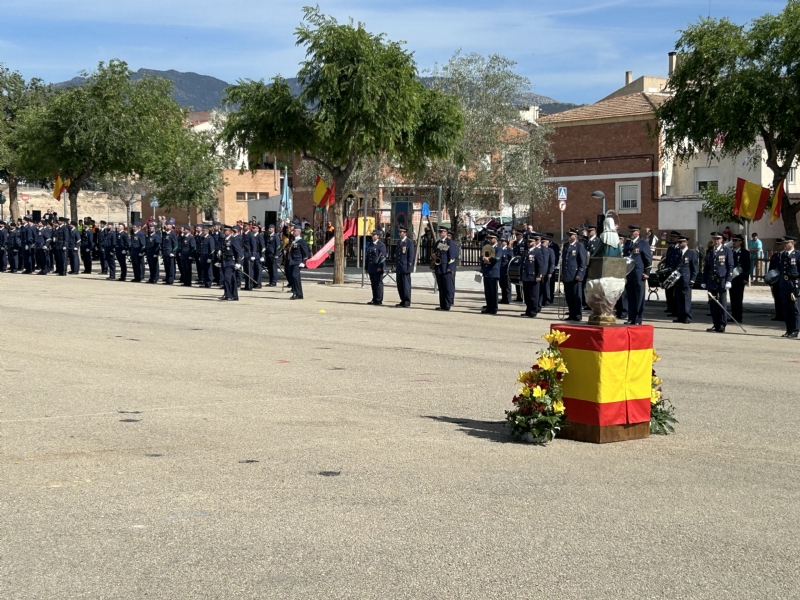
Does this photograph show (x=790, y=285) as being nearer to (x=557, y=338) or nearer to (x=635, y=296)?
(x=635, y=296)

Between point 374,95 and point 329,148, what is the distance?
8.72 ft

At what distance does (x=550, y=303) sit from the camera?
27.3 meters

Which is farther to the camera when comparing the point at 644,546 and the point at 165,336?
the point at 165,336

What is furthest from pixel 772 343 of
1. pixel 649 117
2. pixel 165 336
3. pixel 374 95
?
pixel 649 117

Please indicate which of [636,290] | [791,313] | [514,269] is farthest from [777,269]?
[514,269]

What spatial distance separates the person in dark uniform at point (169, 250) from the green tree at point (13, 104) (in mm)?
21762

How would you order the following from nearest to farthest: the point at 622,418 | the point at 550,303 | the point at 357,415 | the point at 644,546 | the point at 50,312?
1. the point at 644,546
2. the point at 622,418
3. the point at 357,415
4. the point at 50,312
5. the point at 550,303

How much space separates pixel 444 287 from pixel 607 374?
52.3ft

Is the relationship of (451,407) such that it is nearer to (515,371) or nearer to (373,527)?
(515,371)

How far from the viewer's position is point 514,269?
24812mm

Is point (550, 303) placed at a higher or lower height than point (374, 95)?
lower

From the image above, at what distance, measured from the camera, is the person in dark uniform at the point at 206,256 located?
104ft

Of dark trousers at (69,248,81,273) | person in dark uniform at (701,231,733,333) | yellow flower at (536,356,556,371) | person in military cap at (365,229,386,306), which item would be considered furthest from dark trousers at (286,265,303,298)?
yellow flower at (536,356,556,371)

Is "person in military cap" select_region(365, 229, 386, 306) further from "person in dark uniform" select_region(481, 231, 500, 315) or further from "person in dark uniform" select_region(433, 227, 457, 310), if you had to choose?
"person in dark uniform" select_region(481, 231, 500, 315)
